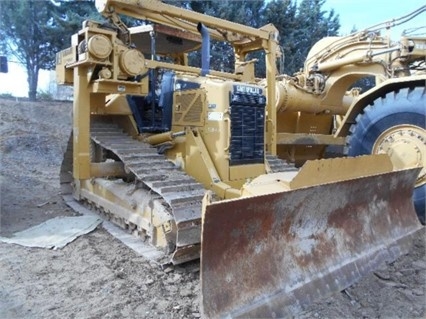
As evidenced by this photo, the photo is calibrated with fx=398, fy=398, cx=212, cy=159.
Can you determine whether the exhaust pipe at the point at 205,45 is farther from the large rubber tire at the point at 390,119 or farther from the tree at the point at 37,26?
the tree at the point at 37,26

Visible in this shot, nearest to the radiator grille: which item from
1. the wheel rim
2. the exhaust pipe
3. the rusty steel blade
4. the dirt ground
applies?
the exhaust pipe

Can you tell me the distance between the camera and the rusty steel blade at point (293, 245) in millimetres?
2574

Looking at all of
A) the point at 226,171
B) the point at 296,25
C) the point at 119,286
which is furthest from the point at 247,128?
the point at 296,25

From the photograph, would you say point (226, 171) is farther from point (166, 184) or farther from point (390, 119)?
point (390, 119)

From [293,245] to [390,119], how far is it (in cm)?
220

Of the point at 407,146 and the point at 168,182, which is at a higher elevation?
the point at 407,146

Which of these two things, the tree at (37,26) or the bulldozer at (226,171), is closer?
the bulldozer at (226,171)

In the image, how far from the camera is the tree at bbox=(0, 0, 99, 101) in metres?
14.7

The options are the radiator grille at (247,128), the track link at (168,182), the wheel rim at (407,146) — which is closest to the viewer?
the track link at (168,182)

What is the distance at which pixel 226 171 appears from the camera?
4.03 metres

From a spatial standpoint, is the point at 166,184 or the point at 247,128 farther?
the point at 247,128

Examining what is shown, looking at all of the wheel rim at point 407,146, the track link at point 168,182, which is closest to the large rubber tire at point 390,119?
the wheel rim at point 407,146

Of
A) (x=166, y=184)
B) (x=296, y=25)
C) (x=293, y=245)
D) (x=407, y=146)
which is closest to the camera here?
(x=293, y=245)

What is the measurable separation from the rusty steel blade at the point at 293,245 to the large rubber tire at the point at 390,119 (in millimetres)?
617
